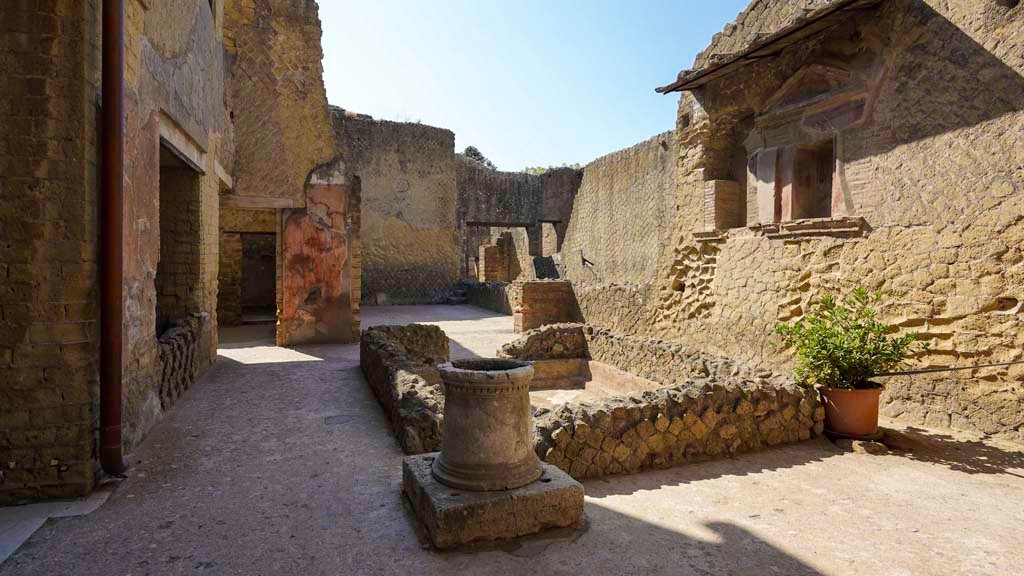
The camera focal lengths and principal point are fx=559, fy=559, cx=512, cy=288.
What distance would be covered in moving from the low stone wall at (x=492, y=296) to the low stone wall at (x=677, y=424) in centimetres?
1063

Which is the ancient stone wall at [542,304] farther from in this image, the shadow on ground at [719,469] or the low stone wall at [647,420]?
the shadow on ground at [719,469]

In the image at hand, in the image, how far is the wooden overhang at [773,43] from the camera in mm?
5989

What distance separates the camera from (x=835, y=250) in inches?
260

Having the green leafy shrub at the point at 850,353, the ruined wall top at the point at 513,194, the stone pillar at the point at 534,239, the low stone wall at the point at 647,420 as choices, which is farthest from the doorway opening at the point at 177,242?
the stone pillar at the point at 534,239

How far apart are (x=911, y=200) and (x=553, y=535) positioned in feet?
17.5

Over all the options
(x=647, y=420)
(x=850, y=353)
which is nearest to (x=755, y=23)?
(x=850, y=353)

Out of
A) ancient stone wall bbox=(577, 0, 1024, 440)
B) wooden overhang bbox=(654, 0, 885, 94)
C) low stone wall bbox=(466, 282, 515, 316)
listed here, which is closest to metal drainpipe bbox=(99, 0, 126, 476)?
wooden overhang bbox=(654, 0, 885, 94)

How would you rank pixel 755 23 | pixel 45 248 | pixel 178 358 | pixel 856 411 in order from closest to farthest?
pixel 45 248 < pixel 856 411 < pixel 178 358 < pixel 755 23

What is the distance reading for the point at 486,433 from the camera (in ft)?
9.68

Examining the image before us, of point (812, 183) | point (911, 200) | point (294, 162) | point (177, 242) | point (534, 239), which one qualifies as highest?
point (294, 162)

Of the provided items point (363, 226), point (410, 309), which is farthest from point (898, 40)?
point (363, 226)

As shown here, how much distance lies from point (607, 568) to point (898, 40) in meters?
6.26

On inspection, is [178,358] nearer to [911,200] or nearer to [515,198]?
[911,200]

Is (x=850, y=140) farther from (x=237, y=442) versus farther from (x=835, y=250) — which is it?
(x=237, y=442)
